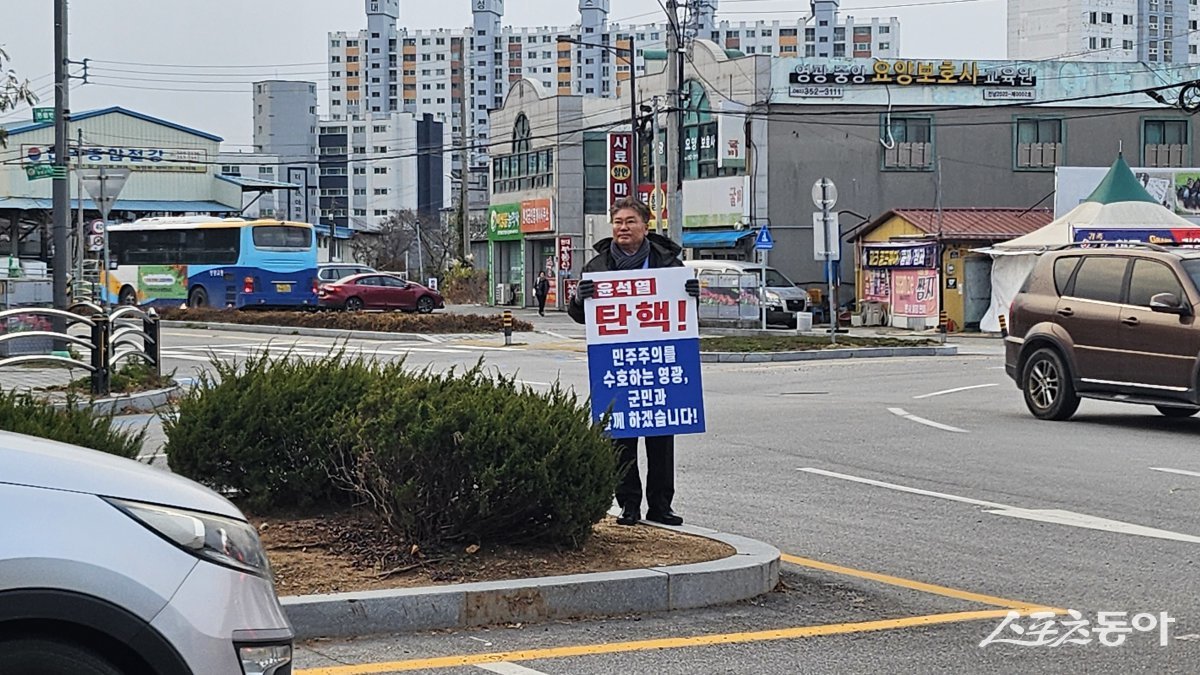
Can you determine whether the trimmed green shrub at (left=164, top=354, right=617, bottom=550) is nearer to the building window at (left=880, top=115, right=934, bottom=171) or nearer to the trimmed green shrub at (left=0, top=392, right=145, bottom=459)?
the trimmed green shrub at (left=0, top=392, right=145, bottom=459)

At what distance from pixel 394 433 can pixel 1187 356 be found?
33.0 ft

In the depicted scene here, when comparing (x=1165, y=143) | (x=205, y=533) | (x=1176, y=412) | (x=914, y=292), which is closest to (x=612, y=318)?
(x=205, y=533)

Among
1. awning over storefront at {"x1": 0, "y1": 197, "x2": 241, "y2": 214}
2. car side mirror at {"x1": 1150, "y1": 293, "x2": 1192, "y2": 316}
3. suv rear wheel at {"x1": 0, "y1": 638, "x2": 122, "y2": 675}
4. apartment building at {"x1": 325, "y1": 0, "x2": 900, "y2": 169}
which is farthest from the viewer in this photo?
apartment building at {"x1": 325, "y1": 0, "x2": 900, "y2": 169}

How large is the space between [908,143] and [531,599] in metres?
45.7

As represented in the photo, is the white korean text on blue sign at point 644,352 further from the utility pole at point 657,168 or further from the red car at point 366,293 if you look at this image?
the red car at point 366,293

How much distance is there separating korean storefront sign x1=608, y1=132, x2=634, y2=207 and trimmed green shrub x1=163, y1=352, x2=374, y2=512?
4474 cm

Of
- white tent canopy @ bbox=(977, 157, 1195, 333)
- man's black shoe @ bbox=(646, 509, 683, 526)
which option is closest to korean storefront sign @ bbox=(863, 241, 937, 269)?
white tent canopy @ bbox=(977, 157, 1195, 333)

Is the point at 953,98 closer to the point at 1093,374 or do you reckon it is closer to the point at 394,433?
the point at 1093,374

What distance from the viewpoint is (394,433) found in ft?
23.7

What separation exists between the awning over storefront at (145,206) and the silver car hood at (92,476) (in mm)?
71529

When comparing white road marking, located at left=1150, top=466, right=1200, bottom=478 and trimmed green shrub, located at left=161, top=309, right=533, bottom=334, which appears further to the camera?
trimmed green shrub, located at left=161, top=309, right=533, bottom=334

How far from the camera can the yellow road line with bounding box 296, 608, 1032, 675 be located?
596 cm

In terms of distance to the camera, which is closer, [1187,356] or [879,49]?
[1187,356]

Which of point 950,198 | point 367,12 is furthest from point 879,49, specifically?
point 950,198
